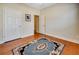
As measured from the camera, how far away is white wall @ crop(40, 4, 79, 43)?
196 centimetres

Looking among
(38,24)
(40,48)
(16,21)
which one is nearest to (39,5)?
(38,24)

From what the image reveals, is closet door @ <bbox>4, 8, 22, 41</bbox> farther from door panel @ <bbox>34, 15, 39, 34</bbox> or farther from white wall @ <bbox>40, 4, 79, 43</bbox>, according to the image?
white wall @ <bbox>40, 4, 79, 43</bbox>

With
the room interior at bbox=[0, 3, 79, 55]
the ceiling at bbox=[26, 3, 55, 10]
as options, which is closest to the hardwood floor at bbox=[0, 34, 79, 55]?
the room interior at bbox=[0, 3, 79, 55]

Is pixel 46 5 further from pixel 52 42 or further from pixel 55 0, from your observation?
pixel 52 42

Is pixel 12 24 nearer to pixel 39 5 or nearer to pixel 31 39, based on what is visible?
pixel 31 39

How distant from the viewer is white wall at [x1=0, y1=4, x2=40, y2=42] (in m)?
1.89

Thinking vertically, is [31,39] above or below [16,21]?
below

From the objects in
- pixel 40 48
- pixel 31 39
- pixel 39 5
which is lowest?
pixel 40 48

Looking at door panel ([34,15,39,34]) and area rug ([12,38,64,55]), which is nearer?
area rug ([12,38,64,55])

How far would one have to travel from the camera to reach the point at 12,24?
1939 millimetres

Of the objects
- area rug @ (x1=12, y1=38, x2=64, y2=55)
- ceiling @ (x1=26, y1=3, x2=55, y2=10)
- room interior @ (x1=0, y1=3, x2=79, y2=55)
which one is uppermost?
ceiling @ (x1=26, y1=3, x2=55, y2=10)

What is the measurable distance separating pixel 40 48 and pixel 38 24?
503 millimetres

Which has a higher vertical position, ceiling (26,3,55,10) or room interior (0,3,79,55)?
ceiling (26,3,55,10)

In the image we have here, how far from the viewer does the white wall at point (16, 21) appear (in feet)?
6.20
